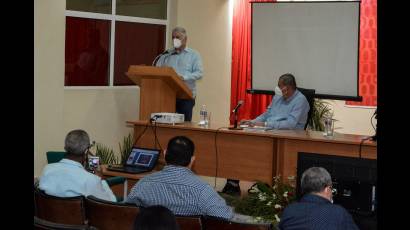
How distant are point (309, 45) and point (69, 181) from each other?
4598 mm

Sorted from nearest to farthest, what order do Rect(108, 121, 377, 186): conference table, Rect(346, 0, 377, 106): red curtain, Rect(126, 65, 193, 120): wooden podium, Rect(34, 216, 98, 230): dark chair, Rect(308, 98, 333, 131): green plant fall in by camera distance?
Rect(34, 216, 98, 230): dark chair < Rect(108, 121, 377, 186): conference table < Rect(126, 65, 193, 120): wooden podium < Rect(308, 98, 333, 131): green plant < Rect(346, 0, 377, 106): red curtain

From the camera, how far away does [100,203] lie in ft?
12.5

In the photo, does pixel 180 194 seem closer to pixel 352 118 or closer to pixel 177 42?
pixel 177 42

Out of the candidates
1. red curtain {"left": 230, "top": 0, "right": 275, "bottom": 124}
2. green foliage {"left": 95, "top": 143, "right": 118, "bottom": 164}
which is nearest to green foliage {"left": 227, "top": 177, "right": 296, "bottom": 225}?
green foliage {"left": 95, "top": 143, "right": 118, "bottom": 164}

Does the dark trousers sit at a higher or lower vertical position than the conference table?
higher

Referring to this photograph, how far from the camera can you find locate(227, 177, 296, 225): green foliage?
5930 millimetres

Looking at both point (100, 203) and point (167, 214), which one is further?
point (100, 203)

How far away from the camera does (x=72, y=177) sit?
4148 mm

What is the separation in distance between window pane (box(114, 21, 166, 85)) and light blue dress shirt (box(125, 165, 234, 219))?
497 centimetres

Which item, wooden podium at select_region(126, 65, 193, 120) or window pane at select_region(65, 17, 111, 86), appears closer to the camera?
wooden podium at select_region(126, 65, 193, 120)

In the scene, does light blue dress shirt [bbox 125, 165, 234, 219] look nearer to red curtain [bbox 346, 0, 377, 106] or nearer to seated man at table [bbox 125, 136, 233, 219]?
seated man at table [bbox 125, 136, 233, 219]
